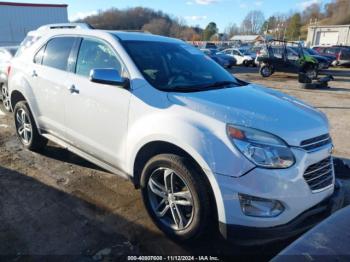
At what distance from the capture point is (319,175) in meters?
2.62

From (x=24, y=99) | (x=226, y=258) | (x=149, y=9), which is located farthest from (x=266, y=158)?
(x=149, y=9)

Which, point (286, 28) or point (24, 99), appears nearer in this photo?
point (24, 99)

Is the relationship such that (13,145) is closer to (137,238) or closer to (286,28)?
(137,238)

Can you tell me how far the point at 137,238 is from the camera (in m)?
2.99

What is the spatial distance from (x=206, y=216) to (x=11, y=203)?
7.38 ft

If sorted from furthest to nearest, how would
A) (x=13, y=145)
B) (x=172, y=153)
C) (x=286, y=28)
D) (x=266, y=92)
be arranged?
(x=286, y=28) → (x=13, y=145) → (x=266, y=92) → (x=172, y=153)

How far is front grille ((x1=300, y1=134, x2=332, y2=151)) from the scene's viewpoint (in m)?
2.53

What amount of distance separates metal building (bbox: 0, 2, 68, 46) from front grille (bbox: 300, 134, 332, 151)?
25038 millimetres

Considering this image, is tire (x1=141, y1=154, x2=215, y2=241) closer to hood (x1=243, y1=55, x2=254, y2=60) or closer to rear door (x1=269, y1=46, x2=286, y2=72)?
rear door (x1=269, y1=46, x2=286, y2=72)

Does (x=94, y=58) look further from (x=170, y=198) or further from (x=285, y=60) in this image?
(x=285, y=60)

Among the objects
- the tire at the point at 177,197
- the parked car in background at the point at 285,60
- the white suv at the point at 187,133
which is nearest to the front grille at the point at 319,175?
the white suv at the point at 187,133

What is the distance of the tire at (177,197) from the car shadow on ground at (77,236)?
0.16 metres

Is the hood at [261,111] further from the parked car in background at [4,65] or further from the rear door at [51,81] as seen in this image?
the parked car in background at [4,65]

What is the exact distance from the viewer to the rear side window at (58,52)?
3.99m
